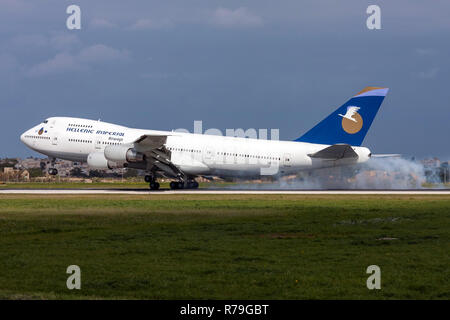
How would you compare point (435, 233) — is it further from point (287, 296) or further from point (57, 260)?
point (57, 260)

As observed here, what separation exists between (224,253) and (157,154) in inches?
1592

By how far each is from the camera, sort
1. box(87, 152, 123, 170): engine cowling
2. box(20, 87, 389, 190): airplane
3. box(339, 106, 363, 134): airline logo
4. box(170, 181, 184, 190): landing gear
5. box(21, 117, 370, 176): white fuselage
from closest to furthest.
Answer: box(20, 87, 389, 190): airplane → box(339, 106, 363, 134): airline logo → box(21, 117, 370, 176): white fuselage → box(87, 152, 123, 170): engine cowling → box(170, 181, 184, 190): landing gear

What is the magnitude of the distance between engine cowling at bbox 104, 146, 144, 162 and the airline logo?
725 inches

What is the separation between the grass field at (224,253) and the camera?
46.7 ft

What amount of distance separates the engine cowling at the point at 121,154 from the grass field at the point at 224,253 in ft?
76.6

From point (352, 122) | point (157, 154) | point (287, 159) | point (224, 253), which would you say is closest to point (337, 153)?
point (352, 122)

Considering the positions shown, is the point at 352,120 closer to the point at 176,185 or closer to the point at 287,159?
the point at 287,159

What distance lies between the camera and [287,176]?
203ft

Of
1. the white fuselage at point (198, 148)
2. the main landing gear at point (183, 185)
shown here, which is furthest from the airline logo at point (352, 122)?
the main landing gear at point (183, 185)

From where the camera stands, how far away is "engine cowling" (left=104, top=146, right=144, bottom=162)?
5718cm

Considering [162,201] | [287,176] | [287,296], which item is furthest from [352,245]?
[287,176]

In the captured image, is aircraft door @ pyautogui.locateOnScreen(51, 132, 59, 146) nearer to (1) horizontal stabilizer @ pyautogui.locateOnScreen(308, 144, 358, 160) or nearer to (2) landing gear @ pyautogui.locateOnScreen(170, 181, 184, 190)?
(2) landing gear @ pyautogui.locateOnScreen(170, 181, 184, 190)

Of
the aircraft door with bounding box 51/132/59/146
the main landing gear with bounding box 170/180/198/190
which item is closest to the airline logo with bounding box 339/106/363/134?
the main landing gear with bounding box 170/180/198/190

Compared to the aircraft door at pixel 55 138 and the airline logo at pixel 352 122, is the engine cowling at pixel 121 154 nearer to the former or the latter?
the aircraft door at pixel 55 138
